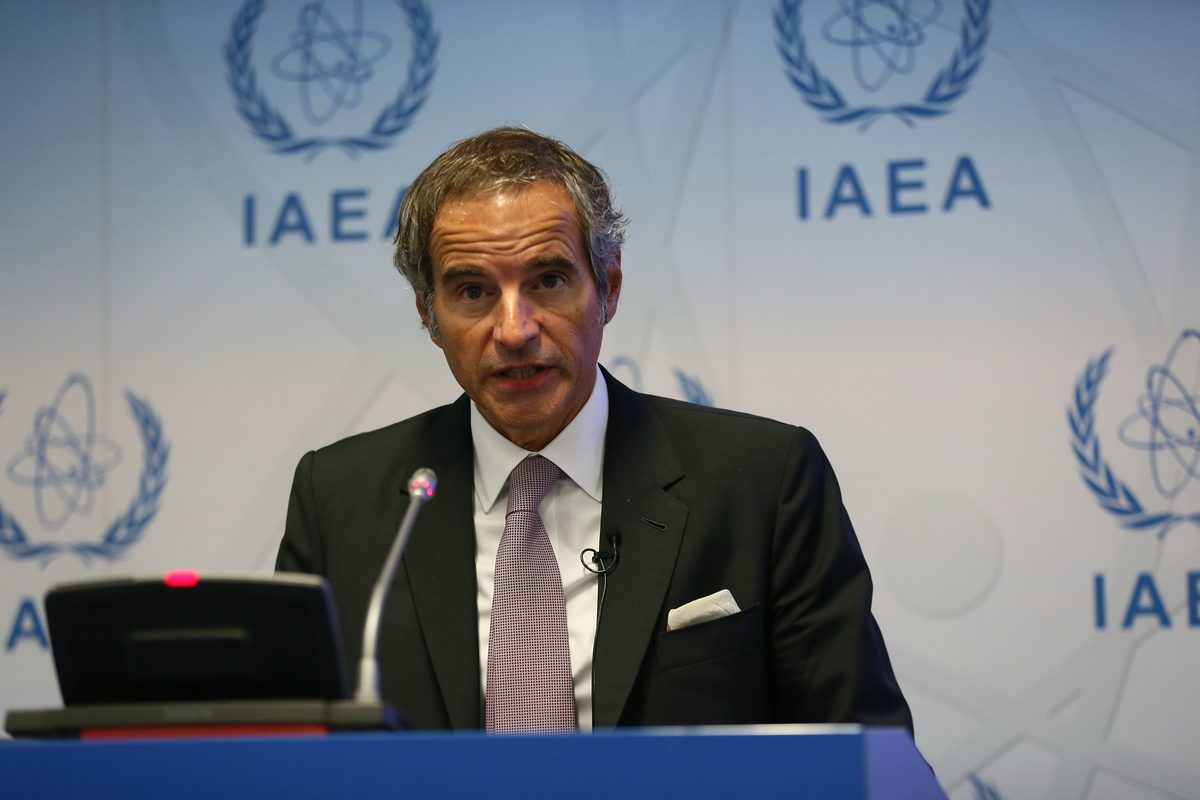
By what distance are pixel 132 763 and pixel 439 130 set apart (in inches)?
95.1

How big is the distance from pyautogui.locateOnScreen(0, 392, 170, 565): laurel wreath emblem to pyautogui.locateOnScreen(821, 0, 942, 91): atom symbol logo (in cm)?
197

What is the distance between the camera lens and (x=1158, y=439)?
3092 mm

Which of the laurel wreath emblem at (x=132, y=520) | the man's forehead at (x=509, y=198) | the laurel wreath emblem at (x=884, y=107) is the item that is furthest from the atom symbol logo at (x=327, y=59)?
the man's forehead at (x=509, y=198)

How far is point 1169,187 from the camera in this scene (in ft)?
10.3

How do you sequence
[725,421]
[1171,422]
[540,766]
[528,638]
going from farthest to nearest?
[1171,422] → [725,421] → [528,638] → [540,766]

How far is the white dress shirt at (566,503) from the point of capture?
218 centimetres

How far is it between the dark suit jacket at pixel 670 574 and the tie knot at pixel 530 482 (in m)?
0.09

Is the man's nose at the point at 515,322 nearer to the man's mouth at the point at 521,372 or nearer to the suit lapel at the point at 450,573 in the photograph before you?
the man's mouth at the point at 521,372

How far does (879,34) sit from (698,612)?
1.76 meters

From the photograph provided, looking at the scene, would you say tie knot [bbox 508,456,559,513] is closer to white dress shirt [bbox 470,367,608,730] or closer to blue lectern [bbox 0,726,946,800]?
white dress shirt [bbox 470,367,608,730]

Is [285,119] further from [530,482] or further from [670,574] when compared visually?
[670,574]

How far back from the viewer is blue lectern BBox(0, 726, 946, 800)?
4.04 feet

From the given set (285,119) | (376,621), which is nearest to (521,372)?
(376,621)

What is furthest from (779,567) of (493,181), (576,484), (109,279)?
(109,279)
